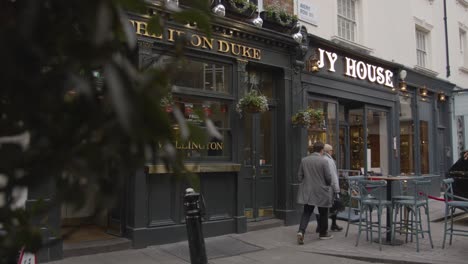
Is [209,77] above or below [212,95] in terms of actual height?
above

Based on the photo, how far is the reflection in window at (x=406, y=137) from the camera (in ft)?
45.8

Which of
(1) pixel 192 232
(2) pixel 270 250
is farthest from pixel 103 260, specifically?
(2) pixel 270 250

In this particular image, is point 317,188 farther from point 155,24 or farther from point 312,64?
point 155,24

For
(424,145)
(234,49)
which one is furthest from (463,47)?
(234,49)

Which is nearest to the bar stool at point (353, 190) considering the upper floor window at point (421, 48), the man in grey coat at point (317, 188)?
the man in grey coat at point (317, 188)

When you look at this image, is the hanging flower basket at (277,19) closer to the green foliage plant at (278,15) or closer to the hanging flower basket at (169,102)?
the green foliage plant at (278,15)

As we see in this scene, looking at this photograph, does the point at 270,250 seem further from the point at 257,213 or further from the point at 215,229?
the point at 257,213

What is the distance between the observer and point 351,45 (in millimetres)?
11508

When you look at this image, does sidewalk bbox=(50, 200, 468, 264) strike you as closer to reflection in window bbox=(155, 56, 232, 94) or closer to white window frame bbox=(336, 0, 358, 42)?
reflection in window bbox=(155, 56, 232, 94)

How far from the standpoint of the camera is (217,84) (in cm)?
823

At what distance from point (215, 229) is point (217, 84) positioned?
8.70ft

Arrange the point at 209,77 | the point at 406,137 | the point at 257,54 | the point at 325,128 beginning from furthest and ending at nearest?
the point at 406,137 < the point at 325,128 < the point at 257,54 < the point at 209,77

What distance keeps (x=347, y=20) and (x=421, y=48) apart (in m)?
4.87

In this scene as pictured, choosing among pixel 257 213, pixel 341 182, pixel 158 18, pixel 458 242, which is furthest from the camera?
pixel 341 182
